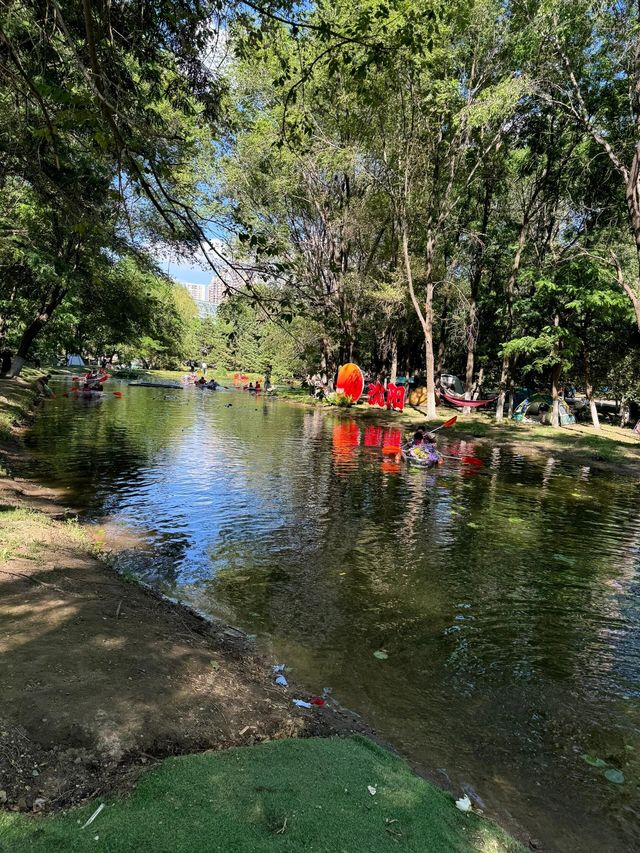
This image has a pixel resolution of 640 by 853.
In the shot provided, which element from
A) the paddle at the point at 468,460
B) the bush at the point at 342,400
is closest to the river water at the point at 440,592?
the paddle at the point at 468,460

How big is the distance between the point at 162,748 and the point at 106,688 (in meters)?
0.75

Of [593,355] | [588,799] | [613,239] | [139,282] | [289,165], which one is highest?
[289,165]

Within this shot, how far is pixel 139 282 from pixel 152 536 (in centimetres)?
2188

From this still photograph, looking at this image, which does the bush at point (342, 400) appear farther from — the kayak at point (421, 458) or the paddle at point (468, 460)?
the kayak at point (421, 458)

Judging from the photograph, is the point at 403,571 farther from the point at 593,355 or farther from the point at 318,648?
the point at 593,355

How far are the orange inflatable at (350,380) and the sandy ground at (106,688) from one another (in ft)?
113

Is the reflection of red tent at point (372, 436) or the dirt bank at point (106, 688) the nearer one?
the dirt bank at point (106, 688)

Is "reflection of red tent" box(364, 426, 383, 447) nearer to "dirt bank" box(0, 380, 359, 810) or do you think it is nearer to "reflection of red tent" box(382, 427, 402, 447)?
"reflection of red tent" box(382, 427, 402, 447)

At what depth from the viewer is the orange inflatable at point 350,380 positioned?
40.2m

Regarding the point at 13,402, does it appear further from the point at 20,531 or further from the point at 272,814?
the point at 272,814

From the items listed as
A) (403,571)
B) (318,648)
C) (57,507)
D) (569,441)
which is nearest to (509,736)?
(318,648)

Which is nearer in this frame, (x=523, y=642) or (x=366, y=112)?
(x=523, y=642)

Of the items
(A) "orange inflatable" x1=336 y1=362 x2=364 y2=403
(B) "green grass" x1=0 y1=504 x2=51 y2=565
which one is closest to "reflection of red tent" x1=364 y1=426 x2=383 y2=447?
(A) "orange inflatable" x1=336 y1=362 x2=364 y2=403

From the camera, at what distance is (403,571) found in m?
8.86
